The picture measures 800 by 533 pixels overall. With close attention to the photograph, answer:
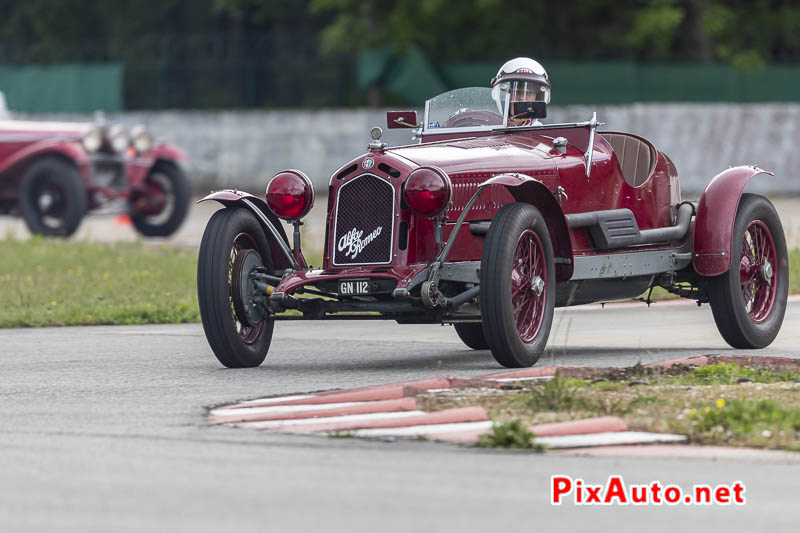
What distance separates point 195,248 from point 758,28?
20.6m

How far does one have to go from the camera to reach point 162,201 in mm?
21094

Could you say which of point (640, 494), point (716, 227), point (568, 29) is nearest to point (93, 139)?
point (716, 227)

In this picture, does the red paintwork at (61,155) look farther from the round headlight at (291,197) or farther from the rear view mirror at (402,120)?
the round headlight at (291,197)

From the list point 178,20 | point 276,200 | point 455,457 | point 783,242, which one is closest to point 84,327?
point 276,200

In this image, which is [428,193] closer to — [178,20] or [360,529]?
[360,529]

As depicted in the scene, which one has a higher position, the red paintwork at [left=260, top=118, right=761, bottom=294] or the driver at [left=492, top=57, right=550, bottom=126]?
the driver at [left=492, top=57, right=550, bottom=126]

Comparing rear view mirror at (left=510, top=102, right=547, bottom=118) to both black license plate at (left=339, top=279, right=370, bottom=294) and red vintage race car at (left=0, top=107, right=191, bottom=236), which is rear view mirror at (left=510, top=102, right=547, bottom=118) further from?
red vintage race car at (left=0, top=107, right=191, bottom=236)

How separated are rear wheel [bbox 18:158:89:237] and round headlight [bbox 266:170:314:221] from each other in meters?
10.6

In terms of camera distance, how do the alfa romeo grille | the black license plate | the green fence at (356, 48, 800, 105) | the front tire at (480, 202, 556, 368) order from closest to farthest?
1. the front tire at (480, 202, 556, 368)
2. the black license plate
3. the alfa romeo grille
4. the green fence at (356, 48, 800, 105)

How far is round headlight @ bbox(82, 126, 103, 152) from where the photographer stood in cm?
2047

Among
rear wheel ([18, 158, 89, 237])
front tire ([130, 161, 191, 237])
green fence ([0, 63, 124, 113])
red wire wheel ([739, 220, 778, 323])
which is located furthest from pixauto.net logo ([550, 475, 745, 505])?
green fence ([0, 63, 124, 113])

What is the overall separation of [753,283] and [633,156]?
1.16m

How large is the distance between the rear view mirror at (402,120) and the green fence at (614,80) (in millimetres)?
19546

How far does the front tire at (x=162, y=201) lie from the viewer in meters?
21.0
